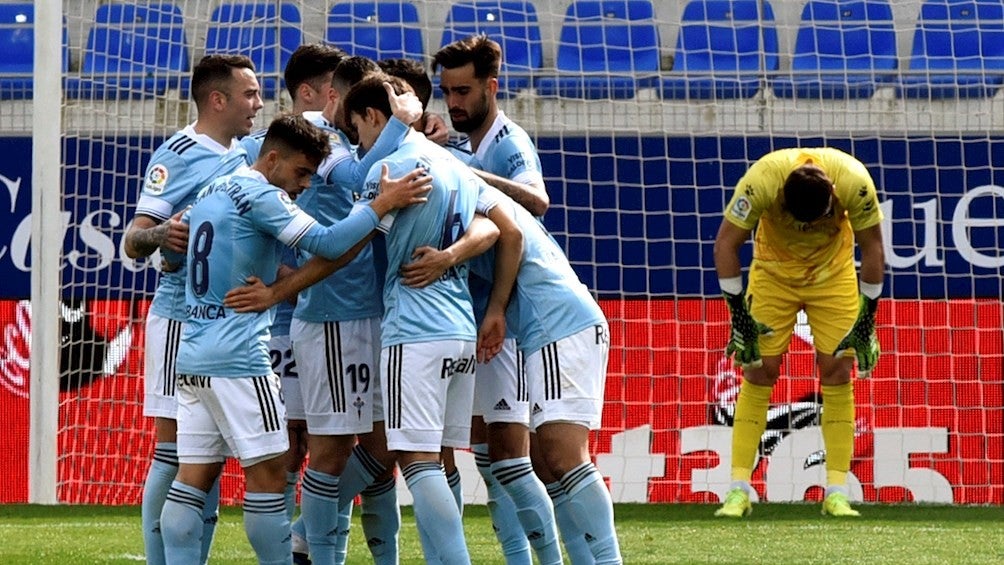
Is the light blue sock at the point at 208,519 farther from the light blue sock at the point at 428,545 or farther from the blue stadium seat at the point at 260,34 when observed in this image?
the blue stadium seat at the point at 260,34

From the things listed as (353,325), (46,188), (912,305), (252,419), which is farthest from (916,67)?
(252,419)

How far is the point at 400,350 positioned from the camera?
14.6 feet

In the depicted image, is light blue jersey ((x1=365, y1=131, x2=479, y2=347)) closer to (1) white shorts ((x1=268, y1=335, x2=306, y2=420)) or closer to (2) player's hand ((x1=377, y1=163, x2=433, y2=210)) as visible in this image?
(2) player's hand ((x1=377, y1=163, x2=433, y2=210))

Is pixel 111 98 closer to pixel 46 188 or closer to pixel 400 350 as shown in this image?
pixel 46 188

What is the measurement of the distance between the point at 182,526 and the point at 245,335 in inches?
22.9

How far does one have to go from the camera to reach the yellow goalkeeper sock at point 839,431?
25.5ft

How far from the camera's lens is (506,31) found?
1105cm

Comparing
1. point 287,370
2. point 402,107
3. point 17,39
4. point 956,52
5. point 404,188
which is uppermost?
point 17,39

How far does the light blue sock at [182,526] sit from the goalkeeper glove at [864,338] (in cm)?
402

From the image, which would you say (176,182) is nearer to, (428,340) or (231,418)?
(231,418)

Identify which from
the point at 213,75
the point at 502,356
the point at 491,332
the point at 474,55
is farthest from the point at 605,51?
the point at 491,332

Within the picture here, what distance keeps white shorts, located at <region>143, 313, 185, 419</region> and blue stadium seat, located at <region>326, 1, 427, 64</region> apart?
536 centimetres

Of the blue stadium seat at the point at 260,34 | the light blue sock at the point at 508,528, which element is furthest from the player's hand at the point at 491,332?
the blue stadium seat at the point at 260,34

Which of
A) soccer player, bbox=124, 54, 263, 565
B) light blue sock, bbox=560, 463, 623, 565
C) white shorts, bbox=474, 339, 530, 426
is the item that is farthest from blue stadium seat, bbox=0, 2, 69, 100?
light blue sock, bbox=560, 463, 623, 565
